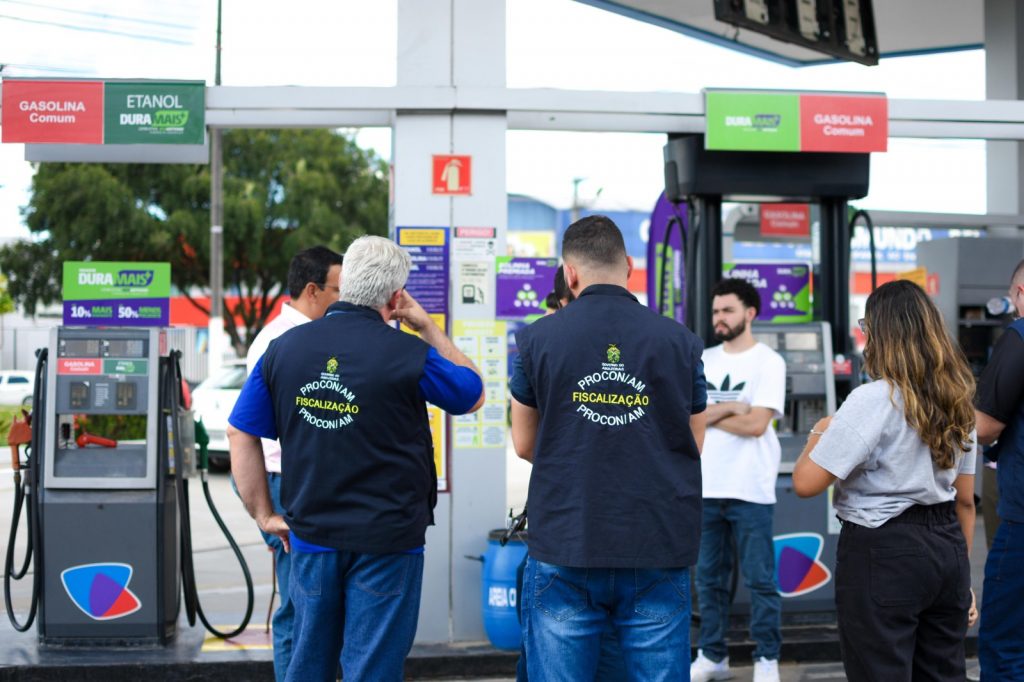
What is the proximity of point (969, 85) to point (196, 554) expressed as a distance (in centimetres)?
759

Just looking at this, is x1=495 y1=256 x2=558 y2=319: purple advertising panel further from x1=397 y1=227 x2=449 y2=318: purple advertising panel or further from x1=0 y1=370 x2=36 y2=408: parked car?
x1=0 y1=370 x2=36 y2=408: parked car

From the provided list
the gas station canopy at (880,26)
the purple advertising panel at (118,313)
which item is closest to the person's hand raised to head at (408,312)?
the purple advertising panel at (118,313)

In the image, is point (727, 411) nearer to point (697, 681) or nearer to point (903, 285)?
point (697, 681)

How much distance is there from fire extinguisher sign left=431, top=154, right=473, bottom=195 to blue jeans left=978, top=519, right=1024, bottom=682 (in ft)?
9.95

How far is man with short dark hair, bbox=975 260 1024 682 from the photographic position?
4.24 m

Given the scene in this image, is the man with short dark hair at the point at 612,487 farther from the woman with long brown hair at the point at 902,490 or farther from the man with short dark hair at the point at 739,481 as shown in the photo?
the man with short dark hair at the point at 739,481

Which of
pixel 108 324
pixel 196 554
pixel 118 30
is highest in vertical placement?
pixel 118 30

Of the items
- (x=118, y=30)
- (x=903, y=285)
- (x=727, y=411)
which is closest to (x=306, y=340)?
(x=903, y=285)

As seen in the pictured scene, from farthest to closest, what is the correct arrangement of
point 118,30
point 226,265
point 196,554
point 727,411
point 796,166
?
point 226,265
point 196,554
point 118,30
point 796,166
point 727,411

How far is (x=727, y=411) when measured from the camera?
17.9 ft

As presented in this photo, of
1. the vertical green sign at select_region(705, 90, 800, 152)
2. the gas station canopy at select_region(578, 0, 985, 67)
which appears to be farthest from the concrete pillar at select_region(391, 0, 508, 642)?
the gas station canopy at select_region(578, 0, 985, 67)

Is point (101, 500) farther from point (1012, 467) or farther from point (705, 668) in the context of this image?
point (1012, 467)

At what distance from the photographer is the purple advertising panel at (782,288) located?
7.37 m

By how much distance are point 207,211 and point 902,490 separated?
22148 mm
